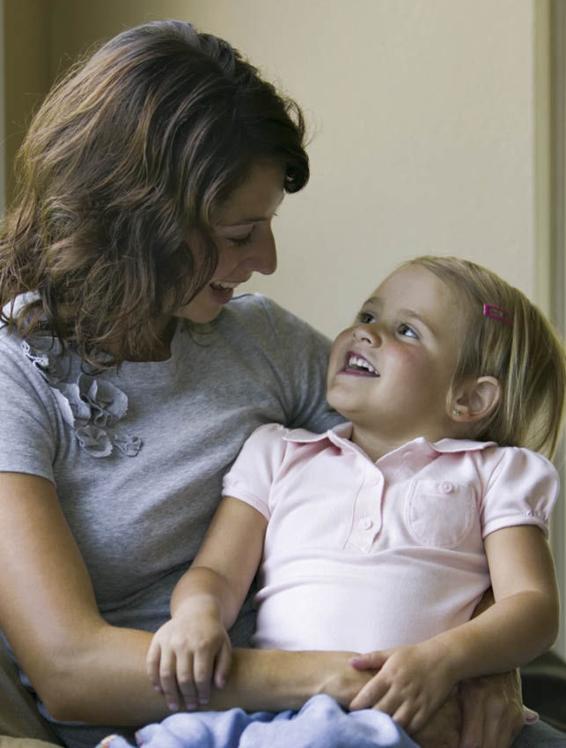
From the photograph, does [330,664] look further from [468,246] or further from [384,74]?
[384,74]

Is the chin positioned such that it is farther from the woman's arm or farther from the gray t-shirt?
the woman's arm

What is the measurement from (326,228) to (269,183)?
1171mm

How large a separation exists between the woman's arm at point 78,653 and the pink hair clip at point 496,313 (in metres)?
0.55

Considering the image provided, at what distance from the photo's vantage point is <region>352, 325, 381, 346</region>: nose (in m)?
1.69

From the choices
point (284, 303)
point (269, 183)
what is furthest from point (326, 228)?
point (269, 183)

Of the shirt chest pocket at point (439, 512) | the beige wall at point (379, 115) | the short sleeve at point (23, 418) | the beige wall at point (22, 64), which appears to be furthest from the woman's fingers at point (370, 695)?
the beige wall at point (22, 64)

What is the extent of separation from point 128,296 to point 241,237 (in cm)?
17

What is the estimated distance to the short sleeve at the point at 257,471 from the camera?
1641mm

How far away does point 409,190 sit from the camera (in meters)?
2.67

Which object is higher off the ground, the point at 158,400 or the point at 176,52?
the point at 176,52

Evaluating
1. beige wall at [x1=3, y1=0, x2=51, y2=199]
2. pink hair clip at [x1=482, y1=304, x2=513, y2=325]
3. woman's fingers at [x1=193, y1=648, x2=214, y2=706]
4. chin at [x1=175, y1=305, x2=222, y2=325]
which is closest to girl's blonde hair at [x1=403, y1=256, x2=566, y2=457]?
pink hair clip at [x1=482, y1=304, x2=513, y2=325]

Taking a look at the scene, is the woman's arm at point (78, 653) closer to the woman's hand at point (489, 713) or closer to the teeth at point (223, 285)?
the woman's hand at point (489, 713)

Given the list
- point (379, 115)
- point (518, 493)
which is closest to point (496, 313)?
point (518, 493)

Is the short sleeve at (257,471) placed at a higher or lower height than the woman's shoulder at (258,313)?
lower
